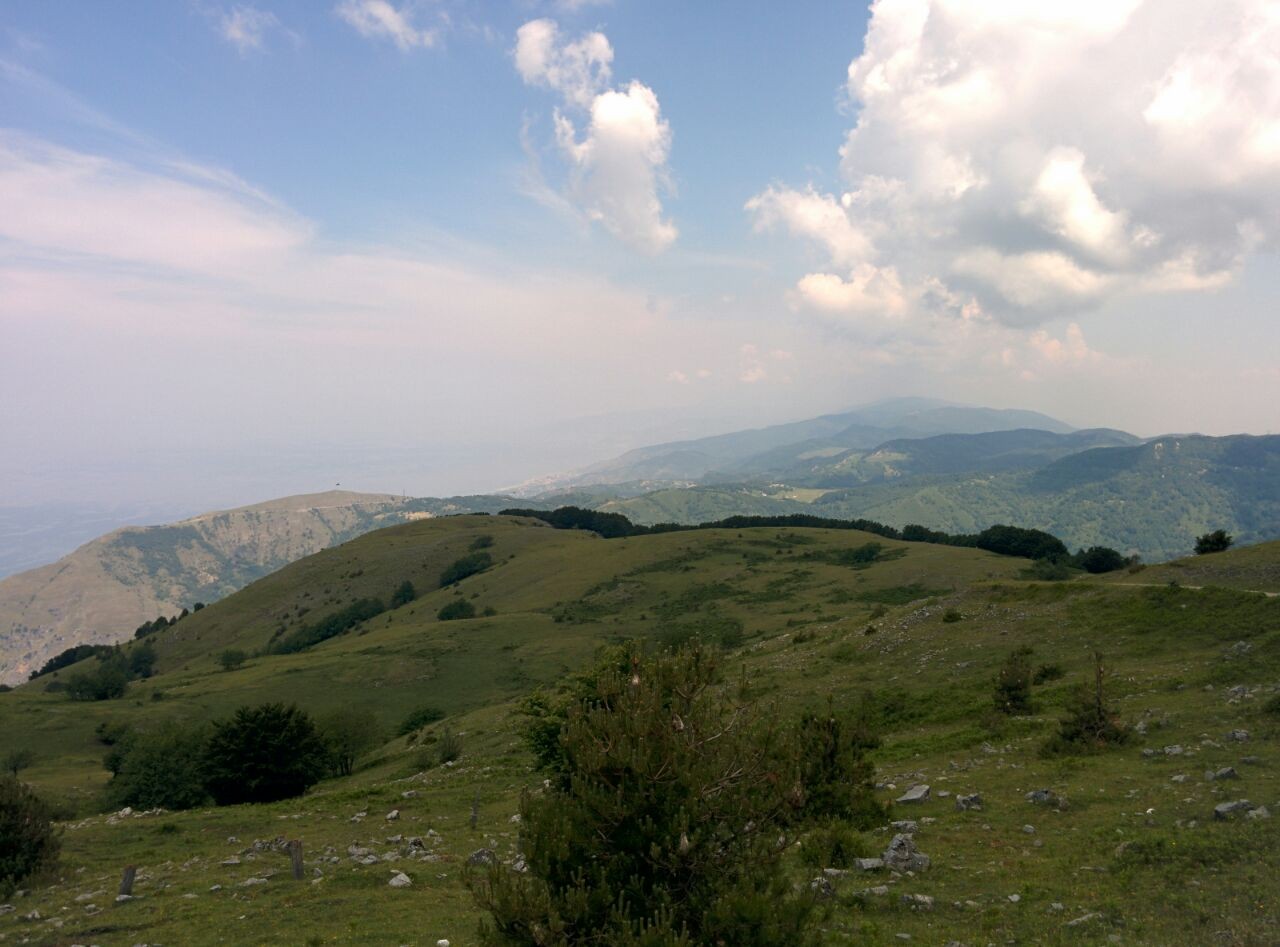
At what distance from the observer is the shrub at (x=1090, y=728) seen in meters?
20.0

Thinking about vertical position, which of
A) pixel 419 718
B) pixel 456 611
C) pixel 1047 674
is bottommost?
pixel 419 718

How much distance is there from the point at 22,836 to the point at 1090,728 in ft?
110

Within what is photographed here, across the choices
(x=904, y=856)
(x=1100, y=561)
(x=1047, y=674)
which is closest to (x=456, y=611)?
(x=1100, y=561)

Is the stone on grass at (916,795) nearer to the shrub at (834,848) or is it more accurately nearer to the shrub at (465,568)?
the shrub at (834,848)

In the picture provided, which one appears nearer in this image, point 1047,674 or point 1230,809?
point 1230,809

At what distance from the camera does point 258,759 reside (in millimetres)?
Answer: 37750

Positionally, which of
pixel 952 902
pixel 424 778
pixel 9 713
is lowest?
pixel 9 713

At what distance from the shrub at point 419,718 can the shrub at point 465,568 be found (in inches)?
2778

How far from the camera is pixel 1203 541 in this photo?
49.1m

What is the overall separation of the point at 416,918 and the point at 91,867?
16356mm

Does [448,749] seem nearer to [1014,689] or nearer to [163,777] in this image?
[163,777]

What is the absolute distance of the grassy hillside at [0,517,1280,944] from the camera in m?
12.3

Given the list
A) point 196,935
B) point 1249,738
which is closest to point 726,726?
point 196,935

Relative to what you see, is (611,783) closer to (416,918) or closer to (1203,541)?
(416,918)
